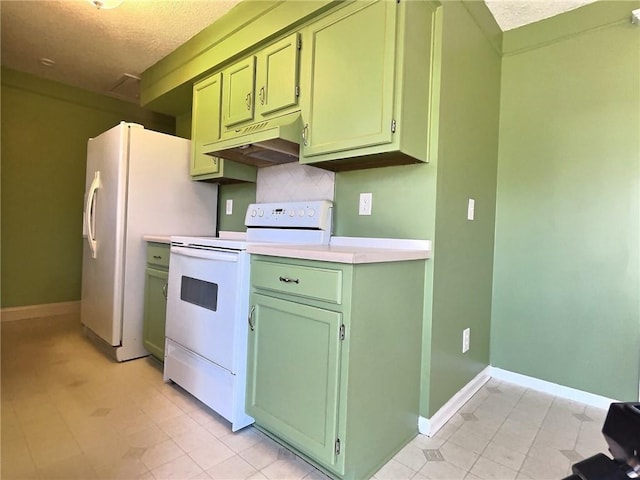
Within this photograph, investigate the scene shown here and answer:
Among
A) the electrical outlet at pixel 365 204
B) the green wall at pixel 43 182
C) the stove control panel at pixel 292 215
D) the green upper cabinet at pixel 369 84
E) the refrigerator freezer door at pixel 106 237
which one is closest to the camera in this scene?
the green upper cabinet at pixel 369 84

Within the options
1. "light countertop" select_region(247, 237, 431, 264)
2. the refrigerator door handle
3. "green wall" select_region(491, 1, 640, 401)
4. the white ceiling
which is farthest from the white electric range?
the white ceiling

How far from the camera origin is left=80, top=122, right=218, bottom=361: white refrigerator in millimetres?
2541

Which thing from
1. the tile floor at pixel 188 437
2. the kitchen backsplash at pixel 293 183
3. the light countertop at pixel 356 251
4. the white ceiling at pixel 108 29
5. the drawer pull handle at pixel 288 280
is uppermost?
the white ceiling at pixel 108 29

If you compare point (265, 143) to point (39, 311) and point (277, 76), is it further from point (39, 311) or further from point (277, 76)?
point (39, 311)

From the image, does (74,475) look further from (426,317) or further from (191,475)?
(426,317)

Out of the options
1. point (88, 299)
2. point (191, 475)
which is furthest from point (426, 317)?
point (88, 299)

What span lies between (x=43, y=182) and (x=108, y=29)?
6.32ft

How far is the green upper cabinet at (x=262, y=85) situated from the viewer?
1.99 metres

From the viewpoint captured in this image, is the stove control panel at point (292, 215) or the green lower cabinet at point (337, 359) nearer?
the green lower cabinet at point (337, 359)

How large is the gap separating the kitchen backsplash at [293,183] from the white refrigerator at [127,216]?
0.71 m

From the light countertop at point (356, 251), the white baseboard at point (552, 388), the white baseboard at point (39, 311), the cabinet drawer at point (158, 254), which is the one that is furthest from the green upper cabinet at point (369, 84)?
the white baseboard at point (39, 311)

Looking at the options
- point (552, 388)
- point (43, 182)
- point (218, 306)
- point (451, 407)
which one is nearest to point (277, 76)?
point (218, 306)

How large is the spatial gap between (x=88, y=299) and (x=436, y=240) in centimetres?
282

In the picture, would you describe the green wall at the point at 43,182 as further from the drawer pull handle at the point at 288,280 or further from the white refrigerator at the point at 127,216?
the drawer pull handle at the point at 288,280
